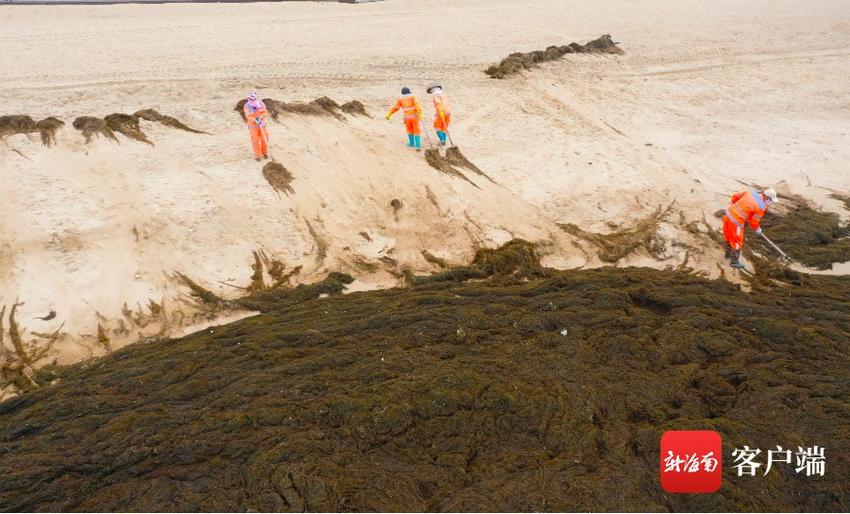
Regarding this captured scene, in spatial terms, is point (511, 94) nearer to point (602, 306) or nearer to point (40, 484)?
point (602, 306)

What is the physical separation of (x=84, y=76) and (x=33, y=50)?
10.6ft

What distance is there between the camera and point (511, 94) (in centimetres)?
1300

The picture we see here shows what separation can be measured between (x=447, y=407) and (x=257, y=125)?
673cm

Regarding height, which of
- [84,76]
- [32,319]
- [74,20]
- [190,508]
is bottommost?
[190,508]

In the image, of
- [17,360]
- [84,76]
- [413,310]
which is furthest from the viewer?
[84,76]

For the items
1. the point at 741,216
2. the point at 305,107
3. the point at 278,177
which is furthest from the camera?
the point at 305,107

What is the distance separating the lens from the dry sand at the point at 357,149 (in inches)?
289

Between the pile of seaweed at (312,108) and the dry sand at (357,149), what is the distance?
0.94 feet

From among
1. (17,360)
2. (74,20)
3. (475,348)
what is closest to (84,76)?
(74,20)

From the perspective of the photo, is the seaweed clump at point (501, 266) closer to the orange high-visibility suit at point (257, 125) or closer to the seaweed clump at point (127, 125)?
the orange high-visibility suit at point (257, 125)

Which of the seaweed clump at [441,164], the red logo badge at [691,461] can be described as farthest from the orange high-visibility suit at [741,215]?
the red logo badge at [691,461]

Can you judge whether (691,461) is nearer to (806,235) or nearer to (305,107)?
(806,235)

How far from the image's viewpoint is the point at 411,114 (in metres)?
9.88

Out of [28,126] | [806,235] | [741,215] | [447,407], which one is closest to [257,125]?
[28,126]
